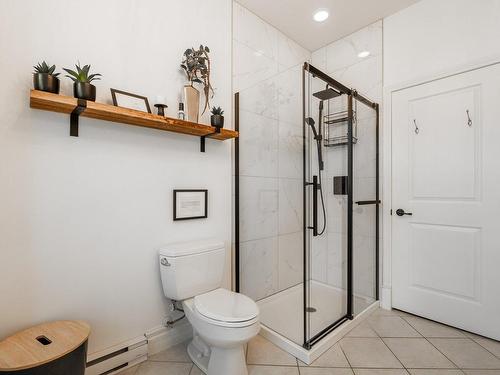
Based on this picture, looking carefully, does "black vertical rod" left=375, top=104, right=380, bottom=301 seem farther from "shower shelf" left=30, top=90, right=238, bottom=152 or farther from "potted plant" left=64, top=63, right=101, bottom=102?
"potted plant" left=64, top=63, right=101, bottom=102

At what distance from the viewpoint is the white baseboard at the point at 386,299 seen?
2406 millimetres

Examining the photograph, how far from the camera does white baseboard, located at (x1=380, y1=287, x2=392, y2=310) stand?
241 centimetres

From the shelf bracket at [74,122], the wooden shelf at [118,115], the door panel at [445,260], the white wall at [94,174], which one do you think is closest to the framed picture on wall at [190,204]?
the white wall at [94,174]

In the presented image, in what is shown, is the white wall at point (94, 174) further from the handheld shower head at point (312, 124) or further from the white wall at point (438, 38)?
the white wall at point (438, 38)

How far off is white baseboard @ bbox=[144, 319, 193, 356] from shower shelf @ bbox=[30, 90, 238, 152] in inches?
52.9

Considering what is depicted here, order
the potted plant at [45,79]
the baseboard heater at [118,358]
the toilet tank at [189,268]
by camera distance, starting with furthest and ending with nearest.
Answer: the toilet tank at [189,268], the baseboard heater at [118,358], the potted plant at [45,79]

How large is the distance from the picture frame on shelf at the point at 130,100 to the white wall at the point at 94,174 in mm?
72

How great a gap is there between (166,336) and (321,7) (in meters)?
2.94

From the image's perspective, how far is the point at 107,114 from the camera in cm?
142

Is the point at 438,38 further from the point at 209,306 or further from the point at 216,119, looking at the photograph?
the point at 209,306

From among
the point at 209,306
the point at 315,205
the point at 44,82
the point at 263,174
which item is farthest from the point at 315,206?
the point at 44,82

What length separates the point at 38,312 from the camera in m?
1.35

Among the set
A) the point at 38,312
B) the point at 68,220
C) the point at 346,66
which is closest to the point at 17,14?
the point at 68,220

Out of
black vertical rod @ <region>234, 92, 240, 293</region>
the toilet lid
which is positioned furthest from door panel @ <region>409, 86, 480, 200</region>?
the toilet lid
